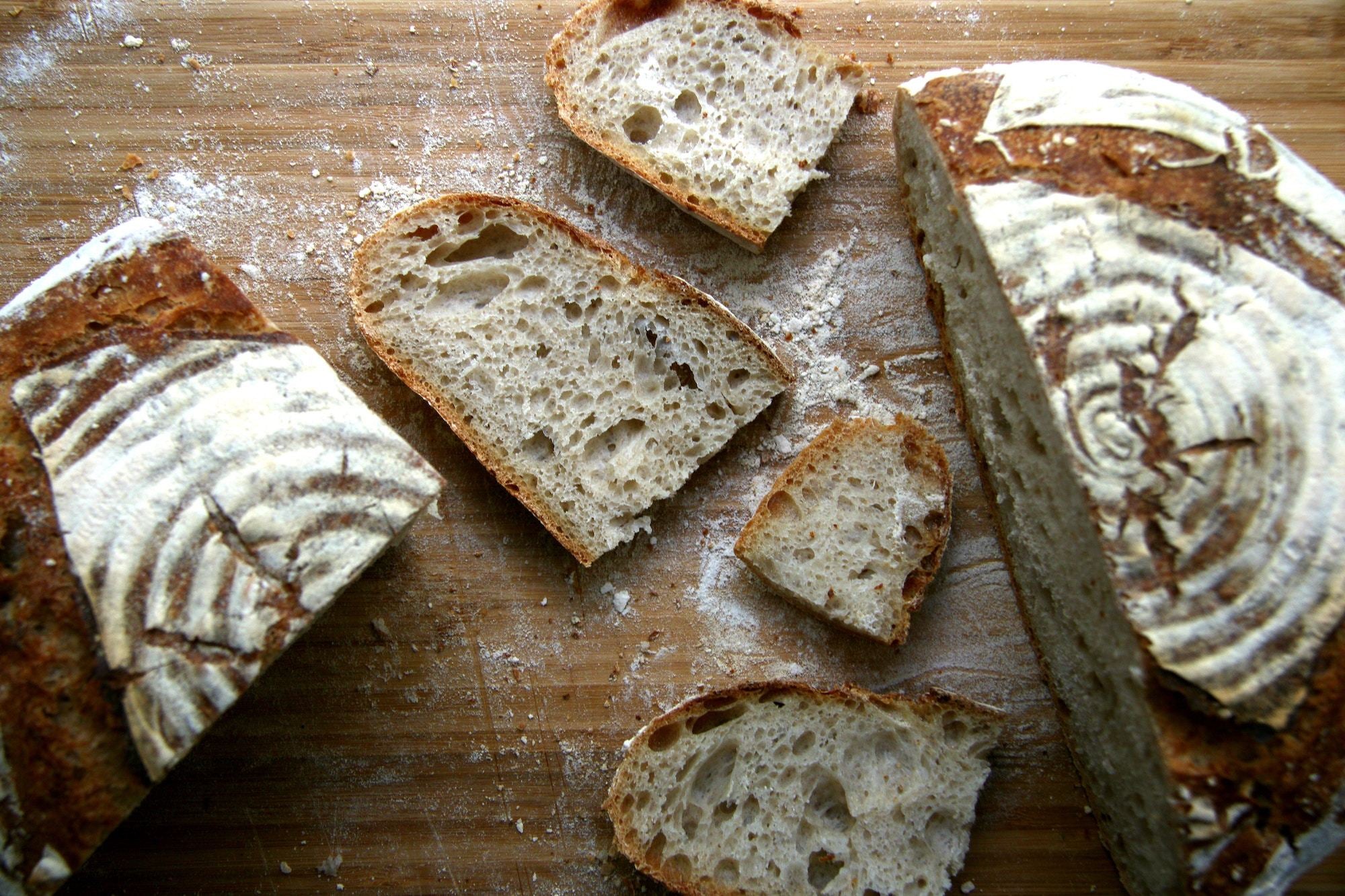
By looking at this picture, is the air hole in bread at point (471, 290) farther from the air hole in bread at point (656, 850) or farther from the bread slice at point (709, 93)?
the air hole in bread at point (656, 850)

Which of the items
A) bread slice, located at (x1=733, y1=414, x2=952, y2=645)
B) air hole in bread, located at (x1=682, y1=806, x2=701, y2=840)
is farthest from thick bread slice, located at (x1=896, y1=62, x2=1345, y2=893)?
air hole in bread, located at (x1=682, y1=806, x2=701, y2=840)

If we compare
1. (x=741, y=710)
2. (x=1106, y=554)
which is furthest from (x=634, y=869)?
(x=1106, y=554)

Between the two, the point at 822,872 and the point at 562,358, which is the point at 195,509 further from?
the point at 822,872

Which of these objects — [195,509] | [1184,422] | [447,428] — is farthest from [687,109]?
[195,509]

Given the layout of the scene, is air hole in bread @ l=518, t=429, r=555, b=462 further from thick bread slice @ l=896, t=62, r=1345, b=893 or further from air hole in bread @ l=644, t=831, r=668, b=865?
thick bread slice @ l=896, t=62, r=1345, b=893

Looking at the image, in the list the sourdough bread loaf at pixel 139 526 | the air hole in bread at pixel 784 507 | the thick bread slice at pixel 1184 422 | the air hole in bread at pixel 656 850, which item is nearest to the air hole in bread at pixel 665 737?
the air hole in bread at pixel 656 850

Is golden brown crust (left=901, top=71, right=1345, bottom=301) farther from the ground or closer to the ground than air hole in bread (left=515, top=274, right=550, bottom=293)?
farther from the ground
